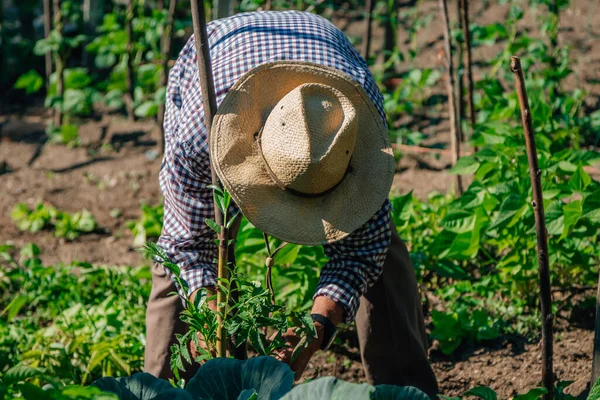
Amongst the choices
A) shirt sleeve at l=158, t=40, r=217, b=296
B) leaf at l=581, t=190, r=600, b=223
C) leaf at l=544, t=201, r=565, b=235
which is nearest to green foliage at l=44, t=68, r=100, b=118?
shirt sleeve at l=158, t=40, r=217, b=296

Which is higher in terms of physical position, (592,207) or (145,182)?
(592,207)

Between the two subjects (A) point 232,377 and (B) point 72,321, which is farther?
(B) point 72,321

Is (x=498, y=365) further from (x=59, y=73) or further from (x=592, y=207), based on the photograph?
(x=59, y=73)

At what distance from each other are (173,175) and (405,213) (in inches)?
47.2

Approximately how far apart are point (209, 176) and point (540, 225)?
2.86ft

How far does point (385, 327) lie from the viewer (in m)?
2.63

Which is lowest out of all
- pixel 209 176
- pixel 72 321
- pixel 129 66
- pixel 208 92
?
pixel 72 321

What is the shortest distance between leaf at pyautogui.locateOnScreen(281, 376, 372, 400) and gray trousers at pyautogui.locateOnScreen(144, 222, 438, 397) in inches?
41.2

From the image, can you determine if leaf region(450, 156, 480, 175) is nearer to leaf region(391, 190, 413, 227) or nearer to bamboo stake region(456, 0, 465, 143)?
leaf region(391, 190, 413, 227)

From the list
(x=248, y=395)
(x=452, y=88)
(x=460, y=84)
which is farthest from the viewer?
(x=460, y=84)

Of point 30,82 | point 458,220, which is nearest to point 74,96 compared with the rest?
point 30,82

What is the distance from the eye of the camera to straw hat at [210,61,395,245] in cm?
192

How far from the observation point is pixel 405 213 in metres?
3.16

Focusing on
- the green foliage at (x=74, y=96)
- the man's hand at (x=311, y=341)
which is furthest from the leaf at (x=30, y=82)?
the man's hand at (x=311, y=341)
